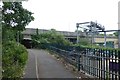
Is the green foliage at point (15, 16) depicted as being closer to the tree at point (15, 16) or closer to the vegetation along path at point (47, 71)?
the tree at point (15, 16)

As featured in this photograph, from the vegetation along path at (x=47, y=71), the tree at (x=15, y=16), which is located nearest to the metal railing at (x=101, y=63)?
the vegetation along path at (x=47, y=71)

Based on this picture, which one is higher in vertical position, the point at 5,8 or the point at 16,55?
the point at 5,8

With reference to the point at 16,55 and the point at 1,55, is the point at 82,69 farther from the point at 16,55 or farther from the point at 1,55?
the point at 1,55

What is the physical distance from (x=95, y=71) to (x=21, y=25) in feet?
26.6

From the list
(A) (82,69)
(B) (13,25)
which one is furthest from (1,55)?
(B) (13,25)

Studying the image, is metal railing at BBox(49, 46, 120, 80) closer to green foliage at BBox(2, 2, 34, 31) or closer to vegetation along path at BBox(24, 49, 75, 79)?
vegetation along path at BBox(24, 49, 75, 79)

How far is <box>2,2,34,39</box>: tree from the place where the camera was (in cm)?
1548

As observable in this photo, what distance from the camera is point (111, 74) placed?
9.97 meters

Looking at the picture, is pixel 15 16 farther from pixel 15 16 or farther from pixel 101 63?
pixel 101 63

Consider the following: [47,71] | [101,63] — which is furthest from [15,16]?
[101,63]

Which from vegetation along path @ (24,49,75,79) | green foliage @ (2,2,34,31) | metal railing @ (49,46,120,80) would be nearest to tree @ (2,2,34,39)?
green foliage @ (2,2,34,31)

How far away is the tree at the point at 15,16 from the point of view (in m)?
15.5

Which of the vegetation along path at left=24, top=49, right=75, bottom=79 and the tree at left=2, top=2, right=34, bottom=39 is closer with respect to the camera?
the vegetation along path at left=24, top=49, right=75, bottom=79

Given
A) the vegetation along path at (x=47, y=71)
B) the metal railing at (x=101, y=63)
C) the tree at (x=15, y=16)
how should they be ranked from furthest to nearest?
the tree at (x=15, y=16) < the vegetation along path at (x=47, y=71) < the metal railing at (x=101, y=63)
